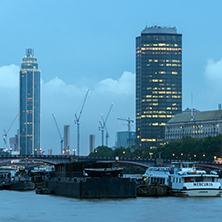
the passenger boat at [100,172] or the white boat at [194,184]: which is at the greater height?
the passenger boat at [100,172]

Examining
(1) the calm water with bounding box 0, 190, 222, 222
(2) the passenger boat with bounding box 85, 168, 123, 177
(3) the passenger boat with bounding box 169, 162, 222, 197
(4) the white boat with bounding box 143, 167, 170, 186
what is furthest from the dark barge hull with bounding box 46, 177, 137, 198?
(4) the white boat with bounding box 143, 167, 170, 186

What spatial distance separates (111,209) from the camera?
11062 cm

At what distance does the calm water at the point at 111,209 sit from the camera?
4023 inches

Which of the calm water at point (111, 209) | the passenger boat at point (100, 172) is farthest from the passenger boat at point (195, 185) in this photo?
the passenger boat at point (100, 172)

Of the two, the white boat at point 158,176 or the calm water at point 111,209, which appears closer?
the calm water at point 111,209

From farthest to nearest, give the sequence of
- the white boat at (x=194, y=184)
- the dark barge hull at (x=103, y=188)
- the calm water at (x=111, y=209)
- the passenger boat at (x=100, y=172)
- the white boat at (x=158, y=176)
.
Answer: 1. the white boat at (x=158, y=176)
2. the white boat at (x=194, y=184)
3. the passenger boat at (x=100, y=172)
4. the dark barge hull at (x=103, y=188)
5. the calm water at (x=111, y=209)

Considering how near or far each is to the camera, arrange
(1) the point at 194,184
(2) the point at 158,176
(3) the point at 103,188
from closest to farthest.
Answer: (3) the point at 103,188 < (1) the point at 194,184 < (2) the point at 158,176

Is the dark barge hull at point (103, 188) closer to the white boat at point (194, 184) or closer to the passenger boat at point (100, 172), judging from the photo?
the passenger boat at point (100, 172)

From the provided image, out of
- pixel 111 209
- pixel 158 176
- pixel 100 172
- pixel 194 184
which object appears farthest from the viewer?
pixel 158 176

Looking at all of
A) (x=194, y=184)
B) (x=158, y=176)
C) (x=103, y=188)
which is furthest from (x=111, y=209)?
(x=158, y=176)

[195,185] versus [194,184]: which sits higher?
[194,184]

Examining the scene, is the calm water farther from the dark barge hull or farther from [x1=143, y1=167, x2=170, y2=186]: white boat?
[x1=143, y1=167, x2=170, y2=186]: white boat

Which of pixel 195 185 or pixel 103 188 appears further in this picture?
pixel 195 185

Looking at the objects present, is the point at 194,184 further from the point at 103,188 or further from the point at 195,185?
the point at 103,188
